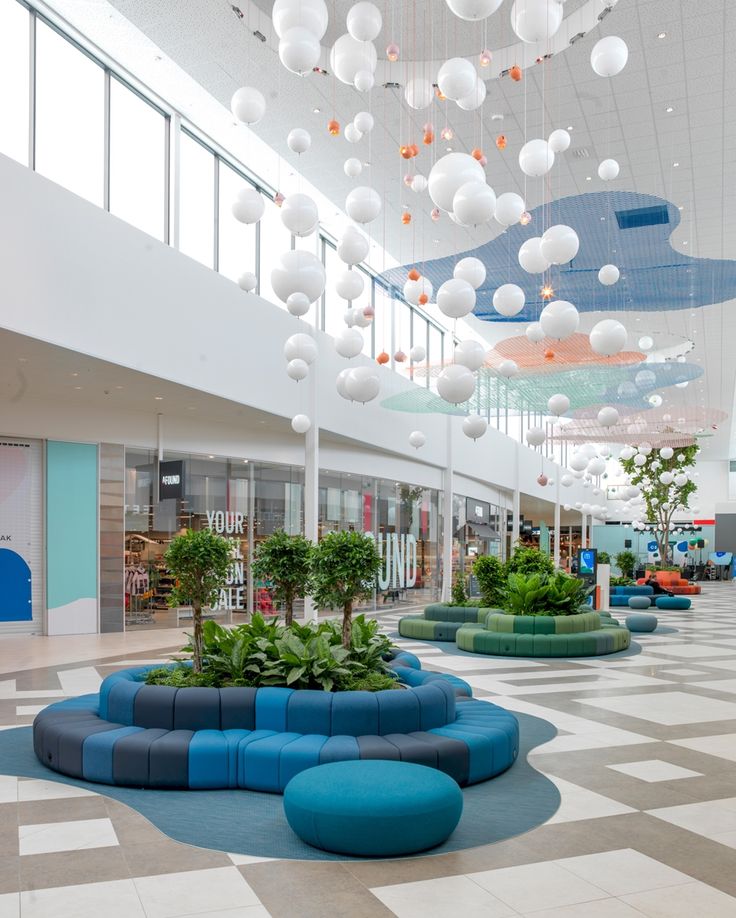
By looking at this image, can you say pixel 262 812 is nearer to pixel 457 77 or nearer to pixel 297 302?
pixel 297 302

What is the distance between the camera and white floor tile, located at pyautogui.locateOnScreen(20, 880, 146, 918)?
13.0 ft

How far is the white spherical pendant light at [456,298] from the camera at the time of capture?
264 inches

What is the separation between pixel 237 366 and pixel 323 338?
3916mm

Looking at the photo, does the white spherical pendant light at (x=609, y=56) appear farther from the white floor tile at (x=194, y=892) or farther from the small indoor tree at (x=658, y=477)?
the small indoor tree at (x=658, y=477)

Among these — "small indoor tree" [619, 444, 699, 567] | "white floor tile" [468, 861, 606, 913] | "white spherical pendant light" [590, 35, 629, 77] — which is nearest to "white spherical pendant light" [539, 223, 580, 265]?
"white spherical pendant light" [590, 35, 629, 77]

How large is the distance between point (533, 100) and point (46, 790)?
31.8 feet

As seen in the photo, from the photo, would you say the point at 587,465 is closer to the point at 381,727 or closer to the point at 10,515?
the point at 10,515

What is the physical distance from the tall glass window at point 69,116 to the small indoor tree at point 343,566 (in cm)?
702

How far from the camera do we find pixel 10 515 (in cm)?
1488

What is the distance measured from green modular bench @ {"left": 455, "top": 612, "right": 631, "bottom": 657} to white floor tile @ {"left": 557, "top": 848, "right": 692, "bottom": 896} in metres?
8.97

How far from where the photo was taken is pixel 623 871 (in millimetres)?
4539

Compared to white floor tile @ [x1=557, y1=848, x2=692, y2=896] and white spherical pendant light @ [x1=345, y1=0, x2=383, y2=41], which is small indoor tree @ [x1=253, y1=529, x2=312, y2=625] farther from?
white spherical pendant light @ [x1=345, y1=0, x2=383, y2=41]

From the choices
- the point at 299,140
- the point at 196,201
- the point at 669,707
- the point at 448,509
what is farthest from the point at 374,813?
the point at 448,509

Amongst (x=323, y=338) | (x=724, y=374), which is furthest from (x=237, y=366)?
(x=724, y=374)
